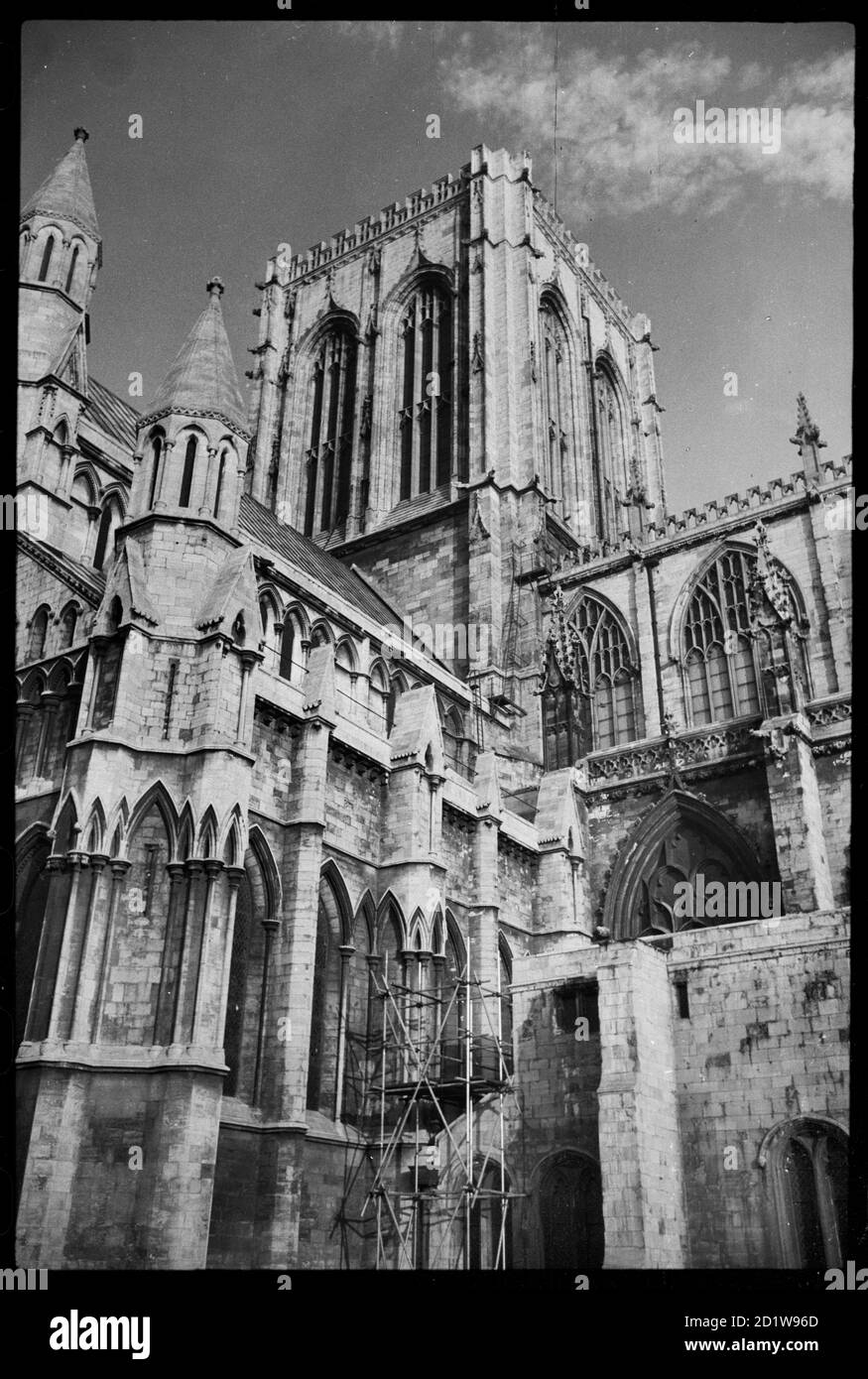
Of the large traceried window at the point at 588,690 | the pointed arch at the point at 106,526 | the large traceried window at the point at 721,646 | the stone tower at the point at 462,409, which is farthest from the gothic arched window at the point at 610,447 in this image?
the pointed arch at the point at 106,526

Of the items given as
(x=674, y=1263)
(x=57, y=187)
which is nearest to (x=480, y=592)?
(x=57, y=187)

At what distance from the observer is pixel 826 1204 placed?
17172 mm

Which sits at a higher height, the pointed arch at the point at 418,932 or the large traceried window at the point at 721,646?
the large traceried window at the point at 721,646

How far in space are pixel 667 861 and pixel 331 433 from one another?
90.4ft

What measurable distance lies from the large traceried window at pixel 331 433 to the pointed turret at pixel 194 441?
76.4 ft

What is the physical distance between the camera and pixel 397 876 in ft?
76.3

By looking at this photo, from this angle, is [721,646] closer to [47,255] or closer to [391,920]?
[391,920]

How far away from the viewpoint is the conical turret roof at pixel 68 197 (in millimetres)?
Answer: 28828

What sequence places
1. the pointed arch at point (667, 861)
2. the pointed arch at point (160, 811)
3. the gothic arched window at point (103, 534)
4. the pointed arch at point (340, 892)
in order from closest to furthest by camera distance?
the pointed arch at point (160, 811) → the pointed arch at point (340, 892) → the gothic arched window at point (103, 534) → the pointed arch at point (667, 861)

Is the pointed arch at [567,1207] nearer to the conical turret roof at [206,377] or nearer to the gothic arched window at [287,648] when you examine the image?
the gothic arched window at [287,648]

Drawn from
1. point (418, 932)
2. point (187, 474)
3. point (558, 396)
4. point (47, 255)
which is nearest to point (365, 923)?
point (418, 932)

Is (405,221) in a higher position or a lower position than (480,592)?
higher
